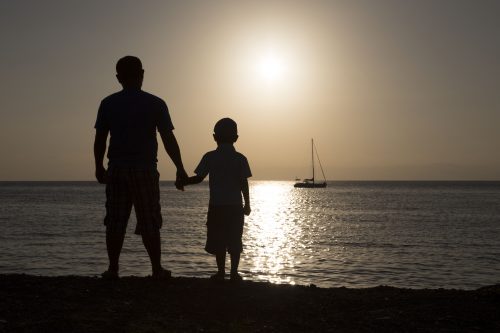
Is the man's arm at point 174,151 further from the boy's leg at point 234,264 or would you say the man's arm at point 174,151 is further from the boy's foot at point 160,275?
the boy's leg at point 234,264

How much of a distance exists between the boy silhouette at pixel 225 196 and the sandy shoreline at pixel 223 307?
1.59 ft

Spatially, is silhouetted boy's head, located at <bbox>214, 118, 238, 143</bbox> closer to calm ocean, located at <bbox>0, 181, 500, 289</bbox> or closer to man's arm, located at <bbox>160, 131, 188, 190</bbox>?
man's arm, located at <bbox>160, 131, 188, 190</bbox>

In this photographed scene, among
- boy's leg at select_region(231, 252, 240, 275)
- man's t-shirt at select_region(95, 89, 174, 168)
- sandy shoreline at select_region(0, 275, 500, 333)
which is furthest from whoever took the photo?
boy's leg at select_region(231, 252, 240, 275)

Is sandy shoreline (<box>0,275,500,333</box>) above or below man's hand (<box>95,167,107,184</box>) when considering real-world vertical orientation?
below

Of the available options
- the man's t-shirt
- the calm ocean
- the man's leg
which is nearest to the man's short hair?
the man's t-shirt

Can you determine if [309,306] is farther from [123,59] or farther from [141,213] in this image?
[123,59]

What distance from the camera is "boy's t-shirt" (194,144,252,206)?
23.7ft

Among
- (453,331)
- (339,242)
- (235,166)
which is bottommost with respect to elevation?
(339,242)

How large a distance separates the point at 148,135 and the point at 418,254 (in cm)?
2587

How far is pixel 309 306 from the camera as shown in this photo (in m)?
6.13

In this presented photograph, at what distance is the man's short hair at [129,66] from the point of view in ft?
20.9

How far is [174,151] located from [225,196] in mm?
1155

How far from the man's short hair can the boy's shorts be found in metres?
2.03

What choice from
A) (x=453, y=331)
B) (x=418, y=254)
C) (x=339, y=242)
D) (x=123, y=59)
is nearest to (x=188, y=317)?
(x=453, y=331)
